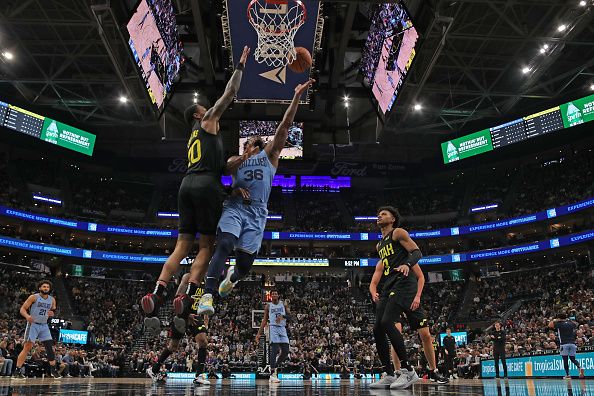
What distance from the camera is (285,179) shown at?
41812 mm

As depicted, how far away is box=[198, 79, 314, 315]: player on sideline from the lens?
5.23 m

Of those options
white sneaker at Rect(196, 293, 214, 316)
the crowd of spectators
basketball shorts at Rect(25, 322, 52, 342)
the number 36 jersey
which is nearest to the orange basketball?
the number 36 jersey

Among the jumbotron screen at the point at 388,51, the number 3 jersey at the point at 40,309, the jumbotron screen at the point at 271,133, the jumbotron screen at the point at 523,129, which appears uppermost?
the jumbotron screen at the point at 523,129

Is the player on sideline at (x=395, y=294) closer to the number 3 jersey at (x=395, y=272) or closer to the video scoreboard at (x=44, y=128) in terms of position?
the number 3 jersey at (x=395, y=272)

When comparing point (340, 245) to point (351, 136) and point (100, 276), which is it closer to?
point (351, 136)

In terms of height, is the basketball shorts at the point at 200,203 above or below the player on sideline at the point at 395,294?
above

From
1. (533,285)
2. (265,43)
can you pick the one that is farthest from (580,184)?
(265,43)

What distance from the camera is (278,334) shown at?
1162 centimetres

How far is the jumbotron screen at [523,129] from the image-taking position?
90.8 feet

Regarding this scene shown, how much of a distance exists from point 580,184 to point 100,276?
1282 inches

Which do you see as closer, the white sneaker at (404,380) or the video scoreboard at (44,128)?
the white sneaker at (404,380)

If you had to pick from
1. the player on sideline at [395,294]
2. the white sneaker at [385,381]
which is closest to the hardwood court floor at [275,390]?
the white sneaker at [385,381]

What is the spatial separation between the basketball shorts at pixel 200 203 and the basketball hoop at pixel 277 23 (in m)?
10.0

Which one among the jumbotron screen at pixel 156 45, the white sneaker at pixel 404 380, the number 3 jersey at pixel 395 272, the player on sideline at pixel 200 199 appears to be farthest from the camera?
the jumbotron screen at pixel 156 45
